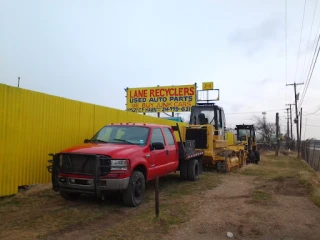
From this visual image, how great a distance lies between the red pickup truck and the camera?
277 inches

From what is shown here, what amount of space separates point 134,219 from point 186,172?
5446 millimetres

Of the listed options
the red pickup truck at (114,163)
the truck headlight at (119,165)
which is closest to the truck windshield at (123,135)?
the red pickup truck at (114,163)

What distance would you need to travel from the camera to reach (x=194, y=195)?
9289 millimetres

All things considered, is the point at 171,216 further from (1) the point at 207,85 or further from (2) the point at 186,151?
(1) the point at 207,85

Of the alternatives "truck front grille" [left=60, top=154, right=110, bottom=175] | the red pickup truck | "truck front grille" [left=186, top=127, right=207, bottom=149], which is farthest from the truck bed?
"truck front grille" [left=60, top=154, right=110, bottom=175]

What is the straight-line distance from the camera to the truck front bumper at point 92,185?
698 cm

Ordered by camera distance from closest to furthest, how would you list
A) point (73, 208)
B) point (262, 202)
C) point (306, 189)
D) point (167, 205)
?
point (73, 208)
point (167, 205)
point (262, 202)
point (306, 189)

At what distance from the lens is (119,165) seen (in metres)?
7.10

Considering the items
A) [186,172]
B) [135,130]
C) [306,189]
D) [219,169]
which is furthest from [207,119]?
[135,130]

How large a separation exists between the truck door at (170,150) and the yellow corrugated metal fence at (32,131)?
317 cm

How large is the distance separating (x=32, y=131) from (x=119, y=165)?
330cm

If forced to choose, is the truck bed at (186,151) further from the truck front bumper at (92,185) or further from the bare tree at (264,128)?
the bare tree at (264,128)

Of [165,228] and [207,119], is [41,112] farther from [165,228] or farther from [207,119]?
[207,119]

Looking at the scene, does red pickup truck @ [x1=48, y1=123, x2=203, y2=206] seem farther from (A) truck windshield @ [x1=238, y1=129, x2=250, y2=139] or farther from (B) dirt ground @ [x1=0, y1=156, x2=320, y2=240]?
(A) truck windshield @ [x1=238, y1=129, x2=250, y2=139]
